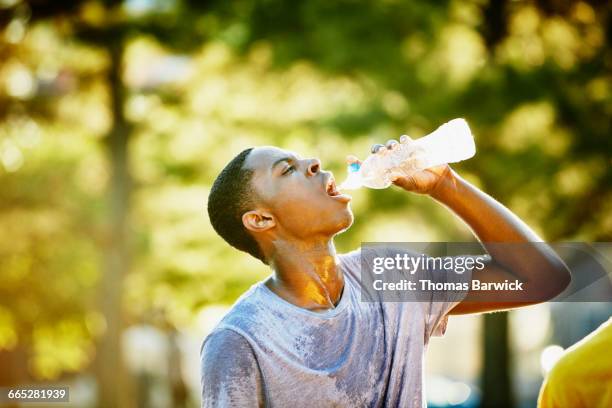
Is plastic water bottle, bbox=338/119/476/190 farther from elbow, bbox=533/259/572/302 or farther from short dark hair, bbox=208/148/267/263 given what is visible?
elbow, bbox=533/259/572/302

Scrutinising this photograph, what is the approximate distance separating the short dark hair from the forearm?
0.53 m

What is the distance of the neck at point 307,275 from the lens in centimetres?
235

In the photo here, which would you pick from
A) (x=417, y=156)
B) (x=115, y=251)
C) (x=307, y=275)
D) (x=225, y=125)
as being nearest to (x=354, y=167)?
(x=417, y=156)

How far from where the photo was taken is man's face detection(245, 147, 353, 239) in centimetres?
235

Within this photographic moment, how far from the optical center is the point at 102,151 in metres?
11.9

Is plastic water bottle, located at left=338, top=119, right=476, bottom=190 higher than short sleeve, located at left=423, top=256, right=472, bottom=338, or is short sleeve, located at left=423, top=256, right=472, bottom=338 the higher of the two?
plastic water bottle, located at left=338, top=119, right=476, bottom=190

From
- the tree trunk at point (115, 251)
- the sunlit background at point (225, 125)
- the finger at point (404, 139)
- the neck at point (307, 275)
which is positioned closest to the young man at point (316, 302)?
the neck at point (307, 275)

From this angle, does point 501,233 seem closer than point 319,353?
No

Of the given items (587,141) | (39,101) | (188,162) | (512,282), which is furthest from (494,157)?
(512,282)

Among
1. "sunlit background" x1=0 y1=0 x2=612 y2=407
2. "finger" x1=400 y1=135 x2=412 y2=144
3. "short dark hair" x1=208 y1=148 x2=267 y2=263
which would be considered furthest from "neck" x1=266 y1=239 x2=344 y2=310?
"sunlit background" x1=0 y1=0 x2=612 y2=407

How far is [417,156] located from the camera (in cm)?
261

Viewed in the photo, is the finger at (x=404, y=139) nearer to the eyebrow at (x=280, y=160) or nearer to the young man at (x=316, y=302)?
the young man at (x=316, y=302)

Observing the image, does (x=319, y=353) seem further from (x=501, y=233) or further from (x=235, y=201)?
(x=501, y=233)

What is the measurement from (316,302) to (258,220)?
0.96ft
